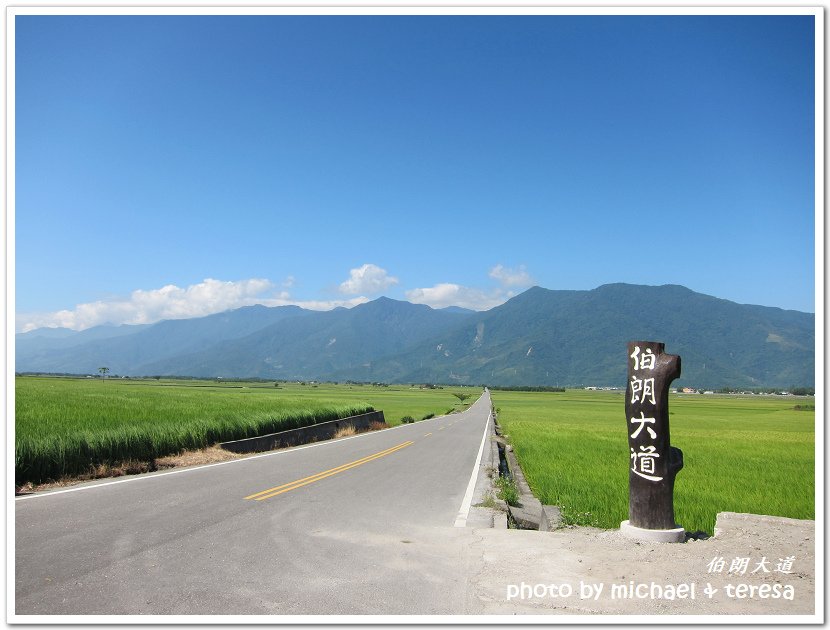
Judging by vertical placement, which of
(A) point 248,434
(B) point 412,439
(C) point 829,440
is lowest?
(B) point 412,439

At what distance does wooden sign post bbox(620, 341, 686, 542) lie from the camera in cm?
773

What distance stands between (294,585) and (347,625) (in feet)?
4.88

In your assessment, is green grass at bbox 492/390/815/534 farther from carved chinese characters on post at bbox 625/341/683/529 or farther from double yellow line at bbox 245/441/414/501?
double yellow line at bbox 245/441/414/501

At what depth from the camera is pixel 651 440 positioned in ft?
25.8

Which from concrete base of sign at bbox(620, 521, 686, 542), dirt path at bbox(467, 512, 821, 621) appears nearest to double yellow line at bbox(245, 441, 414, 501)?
dirt path at bbox(467, 512, 821, 621)

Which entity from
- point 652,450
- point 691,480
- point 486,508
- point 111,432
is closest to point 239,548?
point 486,508

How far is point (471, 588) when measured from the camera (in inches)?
220

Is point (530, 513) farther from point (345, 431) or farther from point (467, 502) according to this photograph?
point (345, 431)

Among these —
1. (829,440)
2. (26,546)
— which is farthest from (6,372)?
(829,440)

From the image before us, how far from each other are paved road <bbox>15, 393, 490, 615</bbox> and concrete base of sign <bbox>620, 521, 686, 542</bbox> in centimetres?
238

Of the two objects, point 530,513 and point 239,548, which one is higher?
point 239,548

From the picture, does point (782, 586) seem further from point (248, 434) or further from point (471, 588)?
point (248, 434)

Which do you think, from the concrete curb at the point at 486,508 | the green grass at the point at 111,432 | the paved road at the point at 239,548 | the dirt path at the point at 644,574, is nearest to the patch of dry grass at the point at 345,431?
the green grass at the point at 111,432

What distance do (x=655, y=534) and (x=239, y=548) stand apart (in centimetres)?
544
